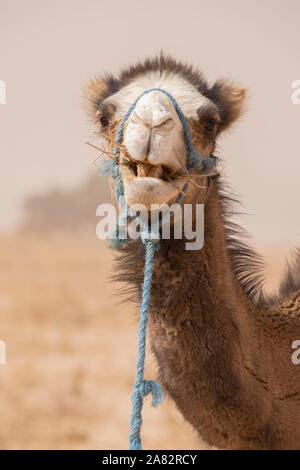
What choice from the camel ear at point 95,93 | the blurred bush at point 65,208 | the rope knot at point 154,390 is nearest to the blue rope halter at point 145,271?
the rope knot at point 154,390

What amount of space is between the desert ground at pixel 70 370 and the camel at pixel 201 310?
43cm

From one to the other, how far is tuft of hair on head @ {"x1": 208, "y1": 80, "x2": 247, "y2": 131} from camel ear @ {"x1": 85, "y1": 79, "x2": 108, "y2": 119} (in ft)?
2.10

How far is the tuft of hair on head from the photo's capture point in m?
3.72

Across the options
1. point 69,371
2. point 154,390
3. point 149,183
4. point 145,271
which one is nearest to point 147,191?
point 149,183

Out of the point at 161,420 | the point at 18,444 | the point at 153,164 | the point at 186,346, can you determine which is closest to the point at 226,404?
the point at 186,346

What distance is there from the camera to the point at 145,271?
9.86ft

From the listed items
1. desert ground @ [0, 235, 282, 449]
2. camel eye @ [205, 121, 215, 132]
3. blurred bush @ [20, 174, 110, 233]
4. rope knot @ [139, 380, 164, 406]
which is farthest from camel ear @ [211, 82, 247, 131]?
blurred bush @ [20, 174, 110, 233]

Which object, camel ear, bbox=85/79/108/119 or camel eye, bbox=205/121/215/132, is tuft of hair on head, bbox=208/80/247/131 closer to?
camel eye, bbox=205/121/215/132

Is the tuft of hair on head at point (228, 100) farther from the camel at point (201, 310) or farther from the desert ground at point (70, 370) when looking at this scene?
the desert ground at point (70, 370)

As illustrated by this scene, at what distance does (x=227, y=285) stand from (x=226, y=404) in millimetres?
571

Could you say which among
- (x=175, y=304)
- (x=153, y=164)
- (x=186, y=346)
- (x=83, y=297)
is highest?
(x=83, y=297)

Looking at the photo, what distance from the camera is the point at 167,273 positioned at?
316 cm

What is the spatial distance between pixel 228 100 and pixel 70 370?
8.77m
